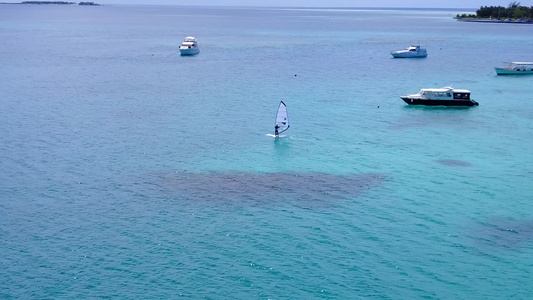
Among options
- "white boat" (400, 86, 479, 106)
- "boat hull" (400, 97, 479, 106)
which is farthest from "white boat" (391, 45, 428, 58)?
"white boat" (400, 86, 479, 106)

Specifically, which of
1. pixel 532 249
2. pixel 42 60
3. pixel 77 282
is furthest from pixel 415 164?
pixel 42 60

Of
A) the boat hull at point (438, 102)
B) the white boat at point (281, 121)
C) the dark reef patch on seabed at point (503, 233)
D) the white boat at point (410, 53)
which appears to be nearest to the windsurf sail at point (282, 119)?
the white boat at point (281, 121)

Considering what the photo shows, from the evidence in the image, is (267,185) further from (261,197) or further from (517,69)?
(517,69)

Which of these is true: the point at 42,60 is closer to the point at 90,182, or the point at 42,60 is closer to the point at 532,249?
the point at 90,182

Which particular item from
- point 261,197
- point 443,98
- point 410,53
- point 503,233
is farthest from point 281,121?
point 410,53

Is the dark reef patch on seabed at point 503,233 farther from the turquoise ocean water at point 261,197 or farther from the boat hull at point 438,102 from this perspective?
the boat hull at point 438,102
